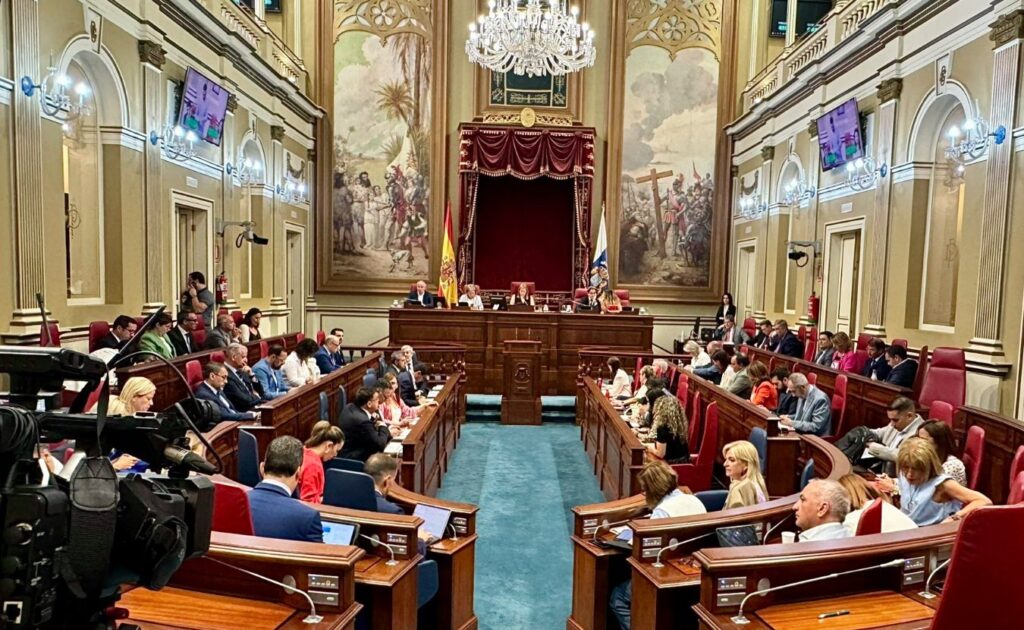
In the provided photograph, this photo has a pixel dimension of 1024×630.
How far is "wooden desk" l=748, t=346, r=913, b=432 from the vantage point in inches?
235

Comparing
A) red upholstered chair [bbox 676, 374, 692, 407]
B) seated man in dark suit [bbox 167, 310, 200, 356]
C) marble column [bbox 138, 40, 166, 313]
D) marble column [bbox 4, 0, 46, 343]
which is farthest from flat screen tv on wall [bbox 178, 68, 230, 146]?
red upholstered chair [bbox 676, 374, 692, 407]

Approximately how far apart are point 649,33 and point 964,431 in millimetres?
11653

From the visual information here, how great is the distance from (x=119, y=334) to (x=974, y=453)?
23.1ft

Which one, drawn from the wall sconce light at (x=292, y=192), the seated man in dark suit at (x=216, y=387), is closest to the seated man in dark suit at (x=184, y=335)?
the seated man in dark suit at (x=216, y=387)

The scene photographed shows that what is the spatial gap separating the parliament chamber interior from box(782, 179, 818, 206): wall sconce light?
58 millimetres

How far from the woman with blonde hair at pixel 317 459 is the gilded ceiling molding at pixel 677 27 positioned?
498 inches

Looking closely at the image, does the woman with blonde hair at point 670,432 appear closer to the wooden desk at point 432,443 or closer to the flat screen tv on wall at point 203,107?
the wooden desk at point 432,443

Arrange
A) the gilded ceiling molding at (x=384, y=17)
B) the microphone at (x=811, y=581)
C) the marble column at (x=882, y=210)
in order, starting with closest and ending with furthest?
the microphone at (x=811, y=581)
the marble column at (x=882, y=210)
the gilded ceiling molding at (x=384, y=17)

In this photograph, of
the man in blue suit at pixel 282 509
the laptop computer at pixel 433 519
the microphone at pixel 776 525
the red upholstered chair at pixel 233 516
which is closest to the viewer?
the red upholstered chair at pixel 233 516

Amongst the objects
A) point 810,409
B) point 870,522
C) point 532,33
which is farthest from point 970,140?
point 870,522

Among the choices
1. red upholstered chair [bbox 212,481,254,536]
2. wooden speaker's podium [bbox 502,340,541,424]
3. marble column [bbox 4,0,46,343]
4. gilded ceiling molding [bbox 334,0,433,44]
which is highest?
gilded ceiling molding [bbox 334,0,433,44]

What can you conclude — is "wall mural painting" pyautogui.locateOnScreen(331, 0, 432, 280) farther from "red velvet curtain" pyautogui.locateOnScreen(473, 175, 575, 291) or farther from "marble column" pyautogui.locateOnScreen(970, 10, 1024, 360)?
"marble column" pyautogui.locateOnScreen(970, 10, 1024, 360)

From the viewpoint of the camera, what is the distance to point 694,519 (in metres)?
2.74

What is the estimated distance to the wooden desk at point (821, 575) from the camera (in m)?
2.03
